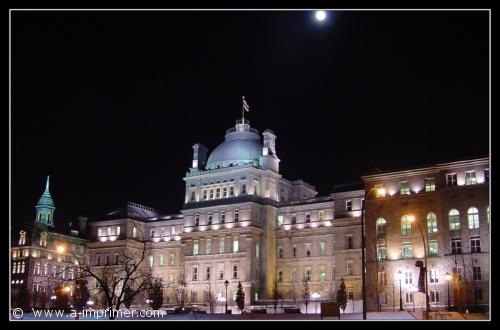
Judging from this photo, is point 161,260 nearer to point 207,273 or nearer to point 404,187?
point 207,273

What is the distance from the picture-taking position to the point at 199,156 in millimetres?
109875

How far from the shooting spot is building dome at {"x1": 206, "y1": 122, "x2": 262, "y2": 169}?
105 metres

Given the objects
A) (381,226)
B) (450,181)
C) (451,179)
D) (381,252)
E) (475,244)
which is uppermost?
(451,179)

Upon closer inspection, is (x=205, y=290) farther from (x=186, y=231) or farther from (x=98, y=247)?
(x=98, y=247)

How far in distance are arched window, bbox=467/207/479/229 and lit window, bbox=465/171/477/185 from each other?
3.04 meters

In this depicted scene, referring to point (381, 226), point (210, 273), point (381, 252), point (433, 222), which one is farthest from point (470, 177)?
point (210, 273)

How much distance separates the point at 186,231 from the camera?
10400cm

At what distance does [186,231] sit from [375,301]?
37804mm

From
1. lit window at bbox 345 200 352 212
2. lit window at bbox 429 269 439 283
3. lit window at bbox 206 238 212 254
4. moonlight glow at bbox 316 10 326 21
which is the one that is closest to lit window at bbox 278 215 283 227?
lit window at bbox 206 238 212 254

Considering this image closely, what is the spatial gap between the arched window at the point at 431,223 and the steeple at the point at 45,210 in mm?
88903

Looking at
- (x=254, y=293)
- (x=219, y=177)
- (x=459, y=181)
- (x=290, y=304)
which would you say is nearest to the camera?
(x=459, y=181)

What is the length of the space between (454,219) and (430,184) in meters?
6.02

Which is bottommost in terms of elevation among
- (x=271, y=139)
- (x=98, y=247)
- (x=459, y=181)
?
(x=98, y=247)
